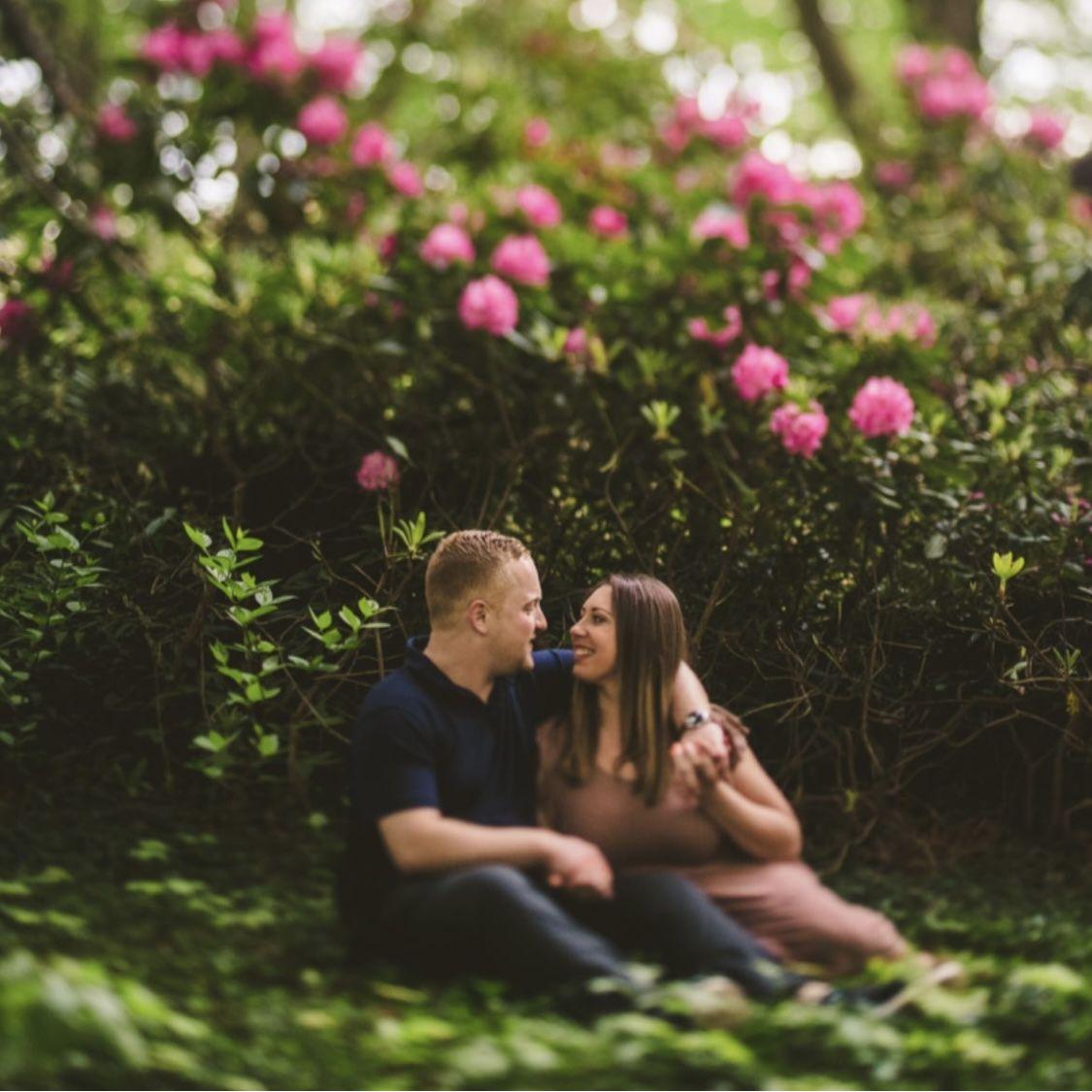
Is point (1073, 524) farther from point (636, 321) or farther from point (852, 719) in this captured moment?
point (636, 321)

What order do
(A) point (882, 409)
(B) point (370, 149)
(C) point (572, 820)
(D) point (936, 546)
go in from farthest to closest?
(B) point (370, 149)
(A) point (882, 409)
(D) point (936, 546)
(C) point (572, 820)

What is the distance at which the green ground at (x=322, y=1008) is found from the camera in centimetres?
225

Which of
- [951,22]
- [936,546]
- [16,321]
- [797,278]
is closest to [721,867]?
[936,546]

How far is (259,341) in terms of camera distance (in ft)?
16.5

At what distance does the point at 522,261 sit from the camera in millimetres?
4789

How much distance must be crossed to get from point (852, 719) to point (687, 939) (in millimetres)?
1239

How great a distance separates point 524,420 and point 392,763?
2.08m

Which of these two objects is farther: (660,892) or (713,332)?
(713,332)

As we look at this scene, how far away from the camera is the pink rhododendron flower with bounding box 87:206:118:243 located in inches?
211

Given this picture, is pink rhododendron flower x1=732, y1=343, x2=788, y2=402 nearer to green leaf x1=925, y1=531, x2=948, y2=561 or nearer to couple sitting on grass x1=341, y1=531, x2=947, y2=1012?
green leaf x1=925, y1=531, x2=948, y2=561

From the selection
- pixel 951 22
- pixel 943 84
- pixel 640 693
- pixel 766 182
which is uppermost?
pixel 951 22

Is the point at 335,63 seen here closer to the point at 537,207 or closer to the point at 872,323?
the point at 537,207

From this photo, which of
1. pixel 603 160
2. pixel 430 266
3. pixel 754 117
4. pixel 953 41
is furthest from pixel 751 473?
pixel 953 41

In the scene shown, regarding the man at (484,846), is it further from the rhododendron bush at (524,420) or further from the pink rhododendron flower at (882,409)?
the pink rhododendron flower at (882,409)
